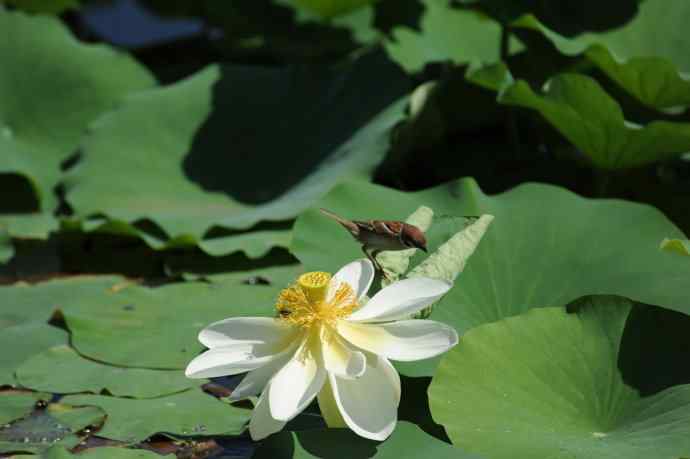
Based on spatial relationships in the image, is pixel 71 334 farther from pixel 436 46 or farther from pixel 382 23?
pixel 382 23

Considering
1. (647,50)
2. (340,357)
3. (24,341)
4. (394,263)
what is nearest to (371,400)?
(340,357)

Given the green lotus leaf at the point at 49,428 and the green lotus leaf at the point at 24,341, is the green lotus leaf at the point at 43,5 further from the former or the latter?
the green lotus leaf at the point at 49,428

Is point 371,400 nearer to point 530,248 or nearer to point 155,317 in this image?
point 530,248

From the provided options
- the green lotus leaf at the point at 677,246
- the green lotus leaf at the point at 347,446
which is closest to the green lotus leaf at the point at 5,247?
the green lotus leaf at the point at 347,446

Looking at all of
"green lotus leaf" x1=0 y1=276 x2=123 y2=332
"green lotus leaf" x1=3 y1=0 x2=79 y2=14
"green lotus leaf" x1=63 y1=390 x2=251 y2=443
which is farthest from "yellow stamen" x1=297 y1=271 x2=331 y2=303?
"green lotus leaf" x1=3 y1=0 x2=79 y2=14

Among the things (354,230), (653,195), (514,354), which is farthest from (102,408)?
(653,195)
